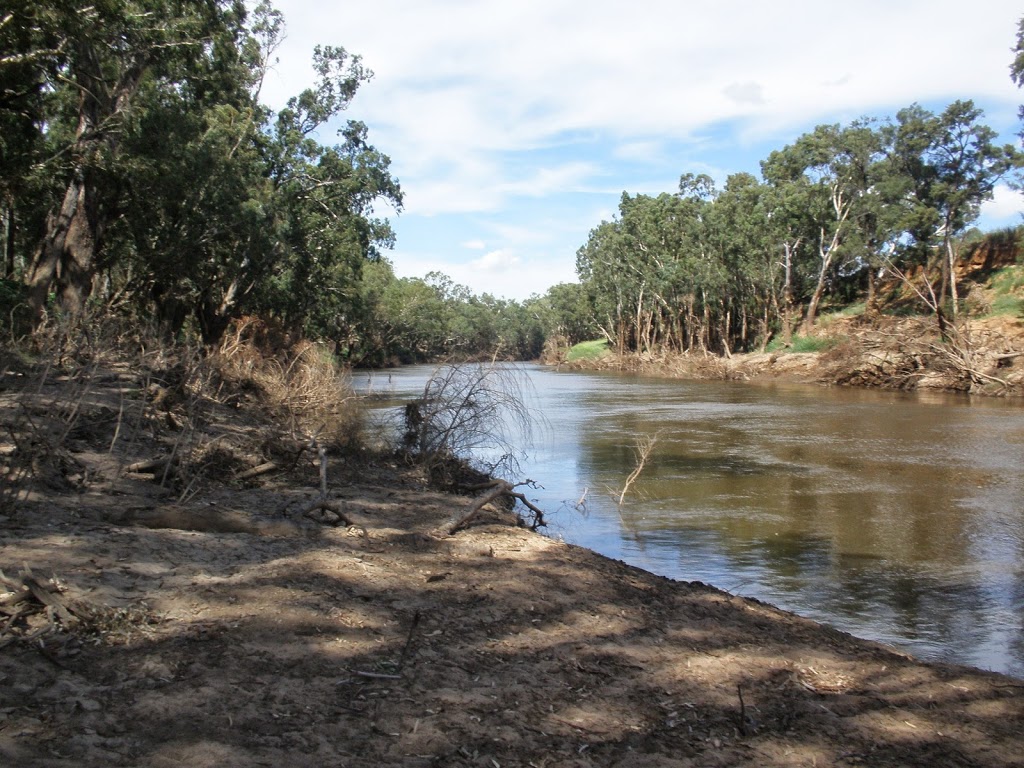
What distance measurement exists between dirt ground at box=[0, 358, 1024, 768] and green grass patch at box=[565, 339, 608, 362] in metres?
67.5

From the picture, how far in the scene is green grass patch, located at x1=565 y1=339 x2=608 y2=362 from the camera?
76.8 metres

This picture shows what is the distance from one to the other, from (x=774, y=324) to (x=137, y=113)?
45.0m

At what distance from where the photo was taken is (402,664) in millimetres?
5012

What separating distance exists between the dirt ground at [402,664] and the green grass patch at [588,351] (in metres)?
67.5

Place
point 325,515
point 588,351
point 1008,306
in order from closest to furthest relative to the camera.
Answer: point 325,515 → point 1008,306 → point 588,351

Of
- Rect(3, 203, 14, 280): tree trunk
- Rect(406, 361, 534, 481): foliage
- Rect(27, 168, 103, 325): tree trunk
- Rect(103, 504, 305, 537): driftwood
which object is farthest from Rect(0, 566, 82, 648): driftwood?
Rect(3, 203, 14, 280): tree trunk

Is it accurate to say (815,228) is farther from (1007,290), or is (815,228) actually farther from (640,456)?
(640,456)

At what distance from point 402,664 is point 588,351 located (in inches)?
3005

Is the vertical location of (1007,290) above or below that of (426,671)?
above

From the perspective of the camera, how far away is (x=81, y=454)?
908 centimetres

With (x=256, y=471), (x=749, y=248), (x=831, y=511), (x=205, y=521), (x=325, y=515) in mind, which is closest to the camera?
(x=205, y=521)

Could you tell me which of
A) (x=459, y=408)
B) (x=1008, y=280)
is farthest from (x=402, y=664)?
(x=1008, y=280)

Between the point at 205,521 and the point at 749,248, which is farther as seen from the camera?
the point at 749,248

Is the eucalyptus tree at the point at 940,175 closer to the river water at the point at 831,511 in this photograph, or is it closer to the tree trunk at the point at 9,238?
the river water at the point at 831,511
